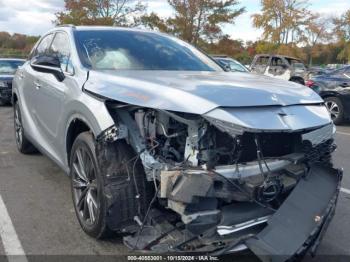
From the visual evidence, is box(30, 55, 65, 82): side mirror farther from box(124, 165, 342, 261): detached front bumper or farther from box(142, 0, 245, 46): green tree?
box(142, 0, 245, 46): green tree

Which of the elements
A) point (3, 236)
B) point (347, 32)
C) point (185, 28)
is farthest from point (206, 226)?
point (347, 32)

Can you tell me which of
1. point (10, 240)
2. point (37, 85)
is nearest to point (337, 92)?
point (37, 85)

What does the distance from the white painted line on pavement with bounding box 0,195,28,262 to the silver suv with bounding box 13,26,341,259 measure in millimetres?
549

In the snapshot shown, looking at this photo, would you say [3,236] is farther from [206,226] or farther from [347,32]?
[347,32]

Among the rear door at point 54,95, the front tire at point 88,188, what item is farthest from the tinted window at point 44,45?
the front tire at point 88,188

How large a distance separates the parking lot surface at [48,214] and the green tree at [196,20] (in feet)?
86.8

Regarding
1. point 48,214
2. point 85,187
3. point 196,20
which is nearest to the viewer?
point 85,187

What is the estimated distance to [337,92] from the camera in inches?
428

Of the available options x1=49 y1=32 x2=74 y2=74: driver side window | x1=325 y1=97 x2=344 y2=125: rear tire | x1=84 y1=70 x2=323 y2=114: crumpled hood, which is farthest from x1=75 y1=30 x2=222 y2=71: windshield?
x1=325 y1=97 x2=344 y2=125: rear tire

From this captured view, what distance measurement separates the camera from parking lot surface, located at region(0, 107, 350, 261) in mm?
3700

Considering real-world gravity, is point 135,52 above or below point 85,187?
above

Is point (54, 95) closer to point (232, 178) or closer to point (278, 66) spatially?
point (232, 178)

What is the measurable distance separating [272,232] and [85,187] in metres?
1.72

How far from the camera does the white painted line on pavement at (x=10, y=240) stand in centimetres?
355
